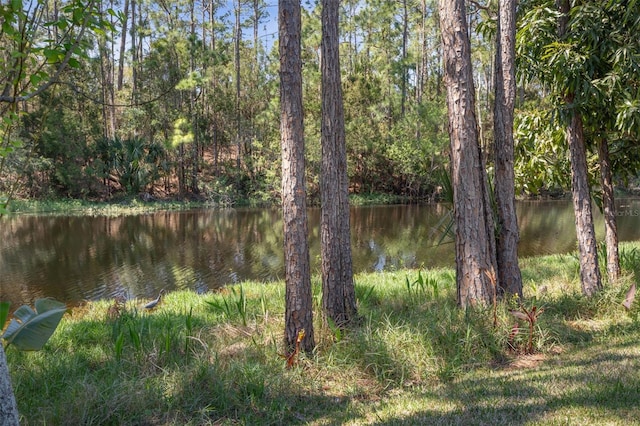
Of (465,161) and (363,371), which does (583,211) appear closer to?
(465,161)

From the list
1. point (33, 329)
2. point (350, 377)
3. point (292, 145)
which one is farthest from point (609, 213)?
point (33, 329)

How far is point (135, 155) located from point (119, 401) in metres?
29.7

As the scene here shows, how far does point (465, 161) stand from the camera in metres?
5.31

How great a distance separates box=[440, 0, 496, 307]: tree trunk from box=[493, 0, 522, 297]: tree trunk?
0.57m

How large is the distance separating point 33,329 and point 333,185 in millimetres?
3338

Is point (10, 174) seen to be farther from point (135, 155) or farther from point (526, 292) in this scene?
point (526, 292)

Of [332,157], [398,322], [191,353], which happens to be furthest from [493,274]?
[191,353]

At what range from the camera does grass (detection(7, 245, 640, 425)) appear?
3451 mm

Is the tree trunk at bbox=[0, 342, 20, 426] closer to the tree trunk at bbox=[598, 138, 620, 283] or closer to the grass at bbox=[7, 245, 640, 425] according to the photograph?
the grass at bbox=[7, 245, 640, 425]

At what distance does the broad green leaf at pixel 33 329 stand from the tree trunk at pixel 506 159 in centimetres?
493

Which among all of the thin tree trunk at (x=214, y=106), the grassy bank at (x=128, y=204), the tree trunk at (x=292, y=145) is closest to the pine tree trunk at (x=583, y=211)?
the tree trunk at (x=292, y=145)

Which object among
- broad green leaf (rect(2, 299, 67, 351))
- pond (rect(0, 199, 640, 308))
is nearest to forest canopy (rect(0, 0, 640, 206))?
pond (rect(0, 199, 640, 308))

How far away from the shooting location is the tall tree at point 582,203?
6.39 m

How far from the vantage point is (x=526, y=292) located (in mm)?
6668
